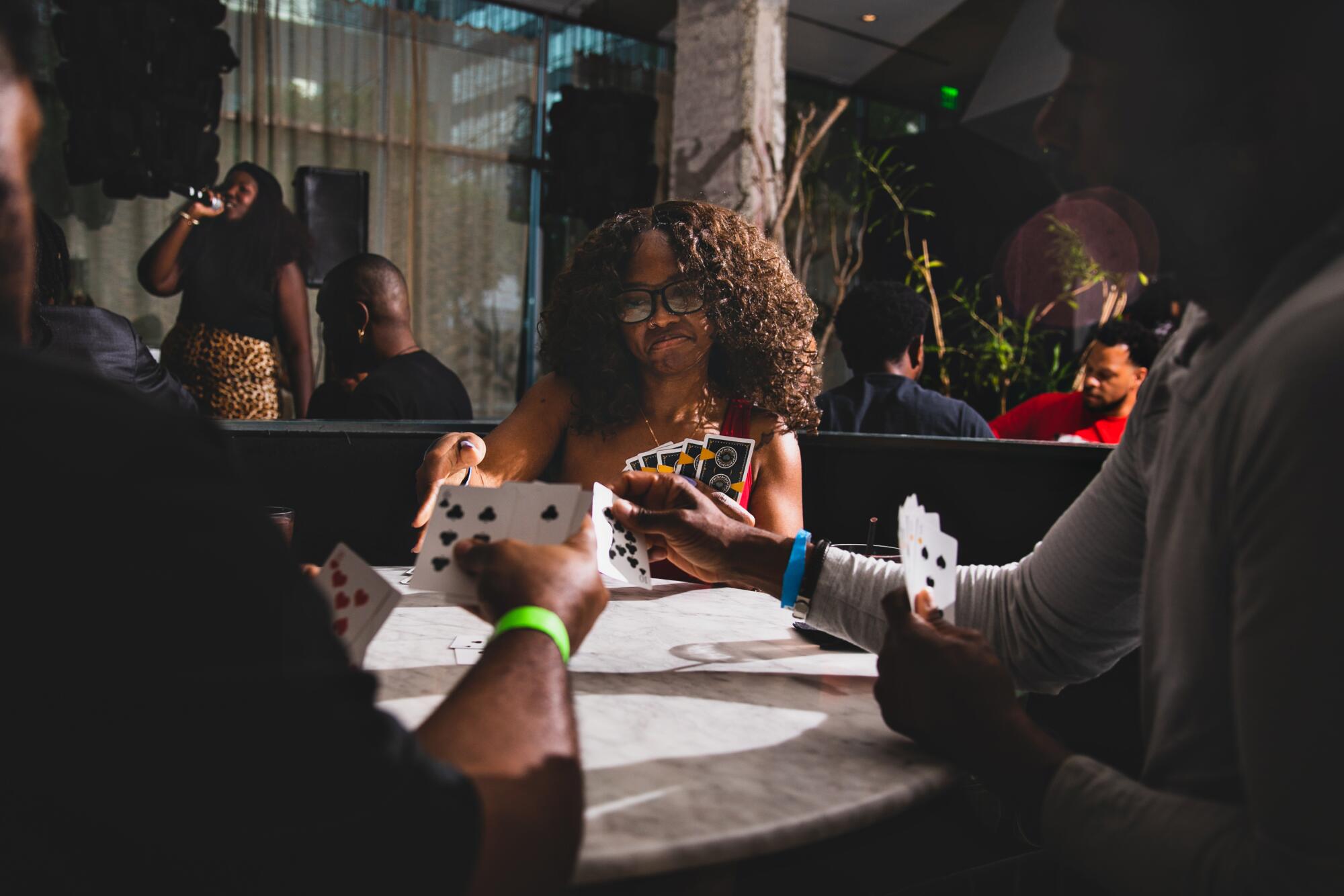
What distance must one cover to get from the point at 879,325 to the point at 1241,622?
309 cm

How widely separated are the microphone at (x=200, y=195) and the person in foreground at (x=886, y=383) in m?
3.29

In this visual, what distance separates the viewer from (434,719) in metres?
0.76

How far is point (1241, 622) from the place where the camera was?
0.71 m

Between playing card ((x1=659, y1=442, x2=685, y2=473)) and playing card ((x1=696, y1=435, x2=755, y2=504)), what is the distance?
82mm

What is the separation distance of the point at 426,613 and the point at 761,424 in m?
0.98

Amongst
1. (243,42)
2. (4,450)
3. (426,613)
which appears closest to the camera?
(4,450)

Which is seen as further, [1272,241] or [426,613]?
[426,613]

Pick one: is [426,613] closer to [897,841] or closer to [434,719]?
[434,719]

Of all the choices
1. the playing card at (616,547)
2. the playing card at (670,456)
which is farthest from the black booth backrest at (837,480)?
the playing card at (616,547)

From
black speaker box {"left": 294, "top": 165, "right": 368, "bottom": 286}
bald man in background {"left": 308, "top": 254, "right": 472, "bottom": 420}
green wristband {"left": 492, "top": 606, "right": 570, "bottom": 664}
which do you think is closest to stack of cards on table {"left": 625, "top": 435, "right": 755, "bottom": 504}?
green wristband {"left": 492, "top": 606, "right": 570, "bottom": 664}

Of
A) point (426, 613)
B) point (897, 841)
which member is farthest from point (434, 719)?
point (897, 841)

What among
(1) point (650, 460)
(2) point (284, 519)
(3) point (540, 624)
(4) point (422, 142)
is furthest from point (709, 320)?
(4) point (422, 142)

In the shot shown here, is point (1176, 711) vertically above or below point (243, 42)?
below

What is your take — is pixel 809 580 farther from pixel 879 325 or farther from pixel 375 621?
pixel 879 325
